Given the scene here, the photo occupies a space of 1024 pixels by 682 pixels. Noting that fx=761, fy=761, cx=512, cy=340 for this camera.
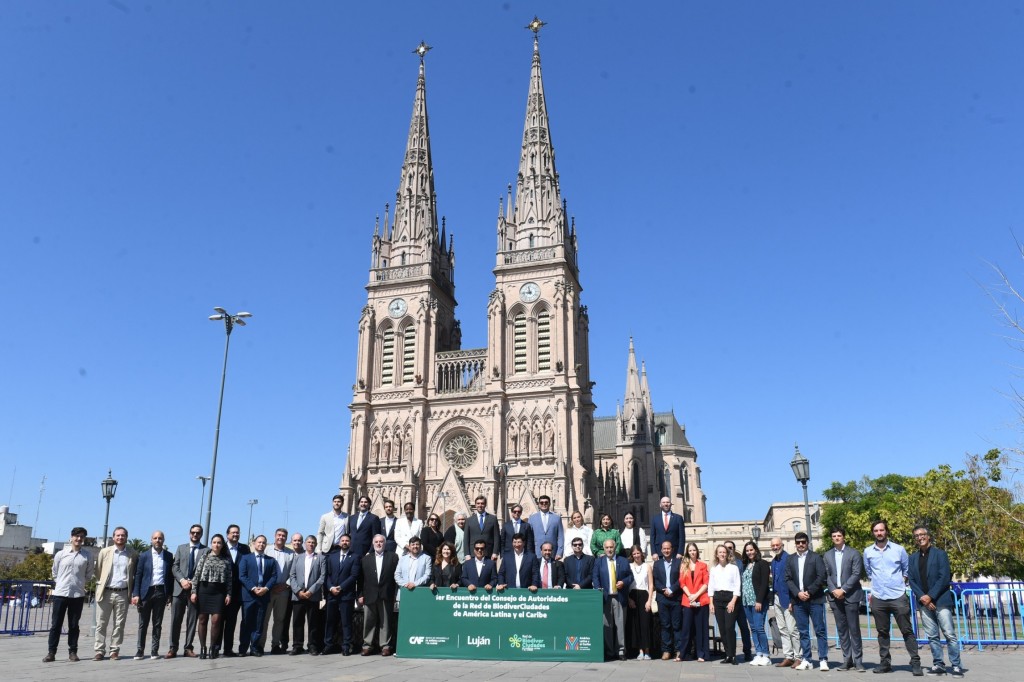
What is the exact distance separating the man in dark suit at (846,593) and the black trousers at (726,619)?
1409 mm

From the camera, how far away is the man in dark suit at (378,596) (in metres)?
11.5

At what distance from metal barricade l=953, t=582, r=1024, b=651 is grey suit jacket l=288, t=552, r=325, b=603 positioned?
10.7 metres

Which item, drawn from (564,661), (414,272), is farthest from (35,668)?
(414,272)

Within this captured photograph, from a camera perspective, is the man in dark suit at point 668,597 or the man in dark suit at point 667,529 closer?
the man in dark suit at point 668,597

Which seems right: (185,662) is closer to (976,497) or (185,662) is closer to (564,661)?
(564,661)

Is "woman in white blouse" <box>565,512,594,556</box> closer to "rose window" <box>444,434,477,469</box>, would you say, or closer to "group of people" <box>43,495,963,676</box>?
"group of people" <box>43,495,963,676</box>

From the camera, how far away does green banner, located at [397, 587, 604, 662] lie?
10.8m

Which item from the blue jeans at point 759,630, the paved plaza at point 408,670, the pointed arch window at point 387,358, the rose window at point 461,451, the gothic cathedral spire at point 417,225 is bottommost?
the paved plaza at point 408,670

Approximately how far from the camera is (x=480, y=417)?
51250mm

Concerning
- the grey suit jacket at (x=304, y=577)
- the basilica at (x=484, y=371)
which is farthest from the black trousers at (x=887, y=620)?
the basilica at (x=484, y=371)

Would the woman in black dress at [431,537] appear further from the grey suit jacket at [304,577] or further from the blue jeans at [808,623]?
the blue jeans at [808,623]

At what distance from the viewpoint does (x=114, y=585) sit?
11672mm

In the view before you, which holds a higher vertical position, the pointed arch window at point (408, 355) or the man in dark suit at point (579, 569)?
the pointed arch window at point (408, 355)

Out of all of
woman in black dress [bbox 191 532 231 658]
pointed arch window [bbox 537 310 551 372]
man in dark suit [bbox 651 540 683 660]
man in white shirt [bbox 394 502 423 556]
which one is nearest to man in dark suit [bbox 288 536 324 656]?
woman in black dress [bbox 191 532 231 658]
